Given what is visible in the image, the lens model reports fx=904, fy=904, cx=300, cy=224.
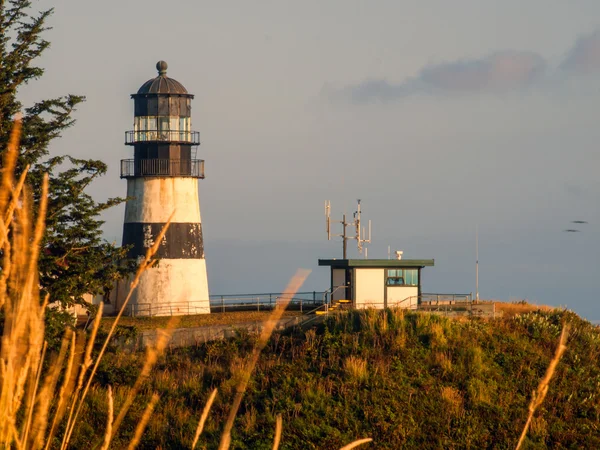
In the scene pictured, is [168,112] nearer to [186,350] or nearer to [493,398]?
[186,350]

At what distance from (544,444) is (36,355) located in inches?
803

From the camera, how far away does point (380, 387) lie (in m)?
24.0

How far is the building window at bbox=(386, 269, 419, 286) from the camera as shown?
3812cm

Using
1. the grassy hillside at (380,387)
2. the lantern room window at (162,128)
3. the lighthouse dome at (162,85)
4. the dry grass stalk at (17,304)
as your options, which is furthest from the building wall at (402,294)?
the dry grass stalk at (17,304)

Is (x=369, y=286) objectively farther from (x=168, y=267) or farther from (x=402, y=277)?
(x=168, y=267)

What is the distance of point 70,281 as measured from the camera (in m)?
23.0

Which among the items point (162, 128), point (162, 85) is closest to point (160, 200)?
point (162, 128)

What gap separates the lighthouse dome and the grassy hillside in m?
15.2

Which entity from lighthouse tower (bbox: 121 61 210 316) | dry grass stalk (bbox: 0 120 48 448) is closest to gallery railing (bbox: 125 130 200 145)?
lighthouse tower (bbox: 121 61 210 316)

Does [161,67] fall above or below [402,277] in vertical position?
above

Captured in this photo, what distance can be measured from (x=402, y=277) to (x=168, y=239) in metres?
10.3

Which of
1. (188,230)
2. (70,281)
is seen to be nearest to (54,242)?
(70,281)

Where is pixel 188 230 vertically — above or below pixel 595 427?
above

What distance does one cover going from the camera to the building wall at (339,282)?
127 ft
